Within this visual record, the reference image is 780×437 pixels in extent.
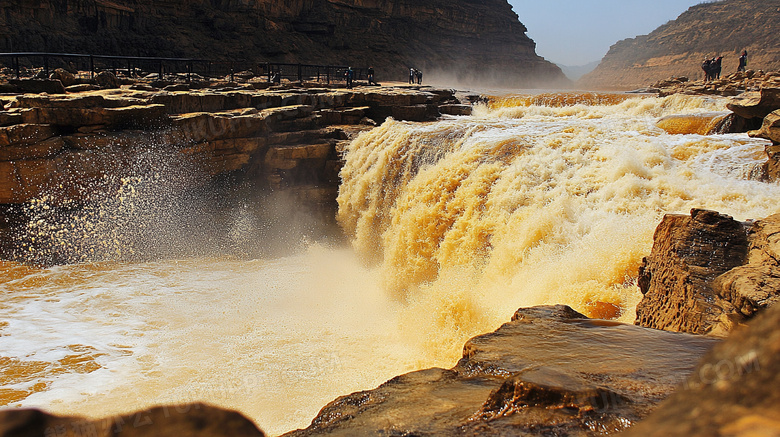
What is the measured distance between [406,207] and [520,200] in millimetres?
2513

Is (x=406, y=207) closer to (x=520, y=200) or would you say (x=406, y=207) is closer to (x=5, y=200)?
(x=520, y=200)

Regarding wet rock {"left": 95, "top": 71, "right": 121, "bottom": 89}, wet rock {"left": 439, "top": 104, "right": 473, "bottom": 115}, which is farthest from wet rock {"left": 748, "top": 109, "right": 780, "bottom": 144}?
wet rock {"left": 95, "top": 71, "right": 121, "bottom": 89}

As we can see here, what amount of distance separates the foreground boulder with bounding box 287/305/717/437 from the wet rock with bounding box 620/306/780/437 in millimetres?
1407

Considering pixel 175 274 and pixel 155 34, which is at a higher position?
pixel 155 34

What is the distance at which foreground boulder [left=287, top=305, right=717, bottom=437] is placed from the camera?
2.17 meters

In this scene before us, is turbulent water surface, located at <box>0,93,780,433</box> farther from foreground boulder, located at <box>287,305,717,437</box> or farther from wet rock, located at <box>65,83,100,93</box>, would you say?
wet rock, located at <box>65,83,100,93</box>

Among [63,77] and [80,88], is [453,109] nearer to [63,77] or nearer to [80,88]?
[80,88]

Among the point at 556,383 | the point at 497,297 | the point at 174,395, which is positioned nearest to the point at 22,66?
the point at 174,395

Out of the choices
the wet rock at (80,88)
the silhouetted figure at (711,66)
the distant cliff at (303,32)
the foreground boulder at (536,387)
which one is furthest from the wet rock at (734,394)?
the distant cliff at (303,32)

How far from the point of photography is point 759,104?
816cm

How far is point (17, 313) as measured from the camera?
25.1ft

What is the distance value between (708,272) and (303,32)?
1210 inches

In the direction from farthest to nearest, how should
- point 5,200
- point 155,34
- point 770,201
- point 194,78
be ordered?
point 155,34 → point 194,78 → point 5,200 → point 770,201

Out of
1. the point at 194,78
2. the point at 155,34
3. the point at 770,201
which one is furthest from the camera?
the point at 155,34
